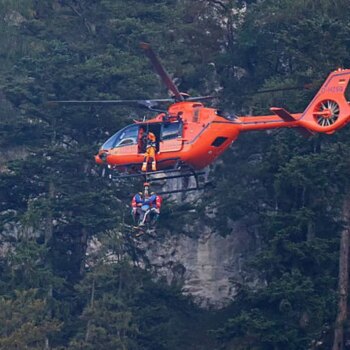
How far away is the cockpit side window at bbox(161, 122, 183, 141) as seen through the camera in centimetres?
3516

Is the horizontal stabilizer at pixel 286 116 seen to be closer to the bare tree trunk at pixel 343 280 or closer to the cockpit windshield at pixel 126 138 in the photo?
the cockpit windshield at pixel 126 138

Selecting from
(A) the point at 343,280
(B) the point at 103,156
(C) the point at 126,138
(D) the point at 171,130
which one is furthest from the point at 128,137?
(A) the point at 343,280

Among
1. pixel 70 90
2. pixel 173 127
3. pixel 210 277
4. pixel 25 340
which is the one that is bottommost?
pixel 25 340

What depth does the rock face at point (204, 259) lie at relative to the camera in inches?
1773

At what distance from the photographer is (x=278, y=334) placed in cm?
3769

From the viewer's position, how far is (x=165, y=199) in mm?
43250

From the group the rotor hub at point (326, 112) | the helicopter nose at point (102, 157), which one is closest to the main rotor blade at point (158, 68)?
the helicopter nose at point (102, 157)

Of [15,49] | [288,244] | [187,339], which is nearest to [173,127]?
[288,244]

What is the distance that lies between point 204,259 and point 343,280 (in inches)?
295

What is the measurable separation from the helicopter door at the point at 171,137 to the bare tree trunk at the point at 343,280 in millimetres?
7265

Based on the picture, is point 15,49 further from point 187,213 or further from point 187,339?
point 187,339

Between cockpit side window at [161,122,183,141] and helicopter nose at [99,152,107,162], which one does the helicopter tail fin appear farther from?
helicopter nose at [99,152,107,162]

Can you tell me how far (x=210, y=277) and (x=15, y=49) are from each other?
10919 mm

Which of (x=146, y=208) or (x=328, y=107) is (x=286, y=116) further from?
(x=146, y=208)
